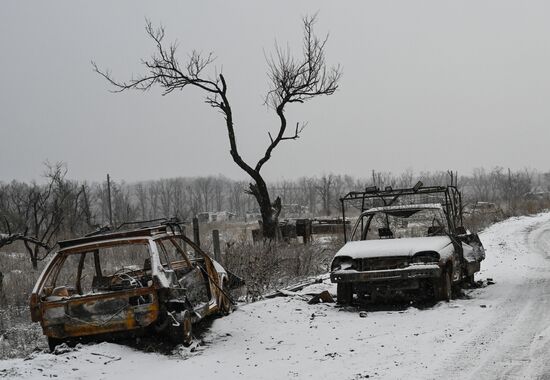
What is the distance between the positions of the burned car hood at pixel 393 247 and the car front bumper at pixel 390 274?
1.06 ft

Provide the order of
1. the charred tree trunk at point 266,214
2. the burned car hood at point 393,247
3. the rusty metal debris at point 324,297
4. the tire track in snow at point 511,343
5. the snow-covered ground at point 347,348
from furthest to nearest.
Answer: the charred tree trunk at point 266,214
the rusty metal debris at point 324,297
the burned car hood at point 393,247
the snow-covered ground at point 347,348
the tire track in snow at point 511,343

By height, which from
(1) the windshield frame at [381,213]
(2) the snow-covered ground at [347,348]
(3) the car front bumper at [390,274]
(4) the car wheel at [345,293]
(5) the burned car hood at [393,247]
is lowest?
(2) the snow-covered ground at [347,348]

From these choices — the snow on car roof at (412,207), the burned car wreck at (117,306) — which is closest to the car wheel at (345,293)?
the snow on car roof at (412,207)

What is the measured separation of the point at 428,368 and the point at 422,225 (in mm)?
6185

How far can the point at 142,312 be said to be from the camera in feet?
24.7

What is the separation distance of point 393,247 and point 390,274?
2.04 feet

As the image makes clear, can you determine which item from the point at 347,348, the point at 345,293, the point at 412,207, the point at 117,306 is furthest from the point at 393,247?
the point at 117,306

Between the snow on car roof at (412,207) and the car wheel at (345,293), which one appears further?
the snow on car roof at (412,207)

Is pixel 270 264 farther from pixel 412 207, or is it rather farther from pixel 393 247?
pixel 393 247

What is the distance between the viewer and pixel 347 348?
25.1ft

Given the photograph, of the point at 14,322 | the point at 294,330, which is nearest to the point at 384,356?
the point at 294,330

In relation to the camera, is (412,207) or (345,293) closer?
(345,293)

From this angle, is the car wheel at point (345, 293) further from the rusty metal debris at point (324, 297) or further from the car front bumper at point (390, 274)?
the rusty metal debris at point (324, 297)

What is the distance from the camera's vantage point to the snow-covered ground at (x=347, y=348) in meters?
6.43
